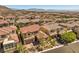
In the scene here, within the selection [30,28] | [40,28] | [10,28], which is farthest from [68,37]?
[10,28]

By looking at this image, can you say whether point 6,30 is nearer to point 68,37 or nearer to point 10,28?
point 10,28

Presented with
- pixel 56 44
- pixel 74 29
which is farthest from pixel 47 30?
pixel 74 29

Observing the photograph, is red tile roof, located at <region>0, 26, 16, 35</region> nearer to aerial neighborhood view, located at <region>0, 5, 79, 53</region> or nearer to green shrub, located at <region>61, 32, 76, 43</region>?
aerial neighborhood view, located at <region>0, 5, 79, 53</region>

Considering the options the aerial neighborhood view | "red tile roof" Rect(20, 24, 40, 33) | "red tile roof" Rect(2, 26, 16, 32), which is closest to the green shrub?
the aerial neighborhood view

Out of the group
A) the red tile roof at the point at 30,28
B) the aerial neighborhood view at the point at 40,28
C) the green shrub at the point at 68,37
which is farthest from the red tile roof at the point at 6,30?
the green shrub at the point at 68,37

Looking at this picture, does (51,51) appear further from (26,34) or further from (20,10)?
(20,10)

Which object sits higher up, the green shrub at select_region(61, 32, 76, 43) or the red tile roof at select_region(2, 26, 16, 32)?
the red tile roof at select_region(2, 26, 16, 32)

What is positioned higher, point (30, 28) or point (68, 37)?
point (30, 28)
